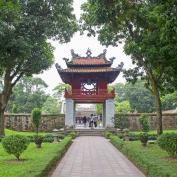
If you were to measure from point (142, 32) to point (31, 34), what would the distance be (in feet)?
28.8

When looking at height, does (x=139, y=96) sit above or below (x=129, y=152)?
above

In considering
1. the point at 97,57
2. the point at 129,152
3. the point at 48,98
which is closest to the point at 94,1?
the point at 129,152

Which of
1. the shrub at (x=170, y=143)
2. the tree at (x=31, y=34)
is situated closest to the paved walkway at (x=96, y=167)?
the shrub at (x=170, y=143)

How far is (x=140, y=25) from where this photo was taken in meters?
20.5

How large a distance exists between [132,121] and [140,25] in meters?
22.3

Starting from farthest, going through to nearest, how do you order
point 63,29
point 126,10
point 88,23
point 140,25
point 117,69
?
1. point 117,69
2. point 63,29
3. point 88,23
4. point 140,25
5. point 126,10

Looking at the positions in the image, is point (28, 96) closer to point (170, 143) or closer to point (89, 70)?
point (89, 70)

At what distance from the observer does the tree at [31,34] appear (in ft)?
78.0

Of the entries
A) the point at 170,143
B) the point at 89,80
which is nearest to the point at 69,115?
the point at 89,80

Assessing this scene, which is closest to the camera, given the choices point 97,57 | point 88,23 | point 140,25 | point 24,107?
point 140,25

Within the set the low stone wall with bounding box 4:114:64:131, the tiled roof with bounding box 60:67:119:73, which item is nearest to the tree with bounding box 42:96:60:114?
the low stone wall with bounding box 4:114:64:131

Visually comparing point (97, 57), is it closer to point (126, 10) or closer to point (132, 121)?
point (132, 121)

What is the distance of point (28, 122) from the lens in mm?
41656

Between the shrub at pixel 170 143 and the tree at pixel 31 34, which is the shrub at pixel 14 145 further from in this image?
the tree at pixel 31 34
